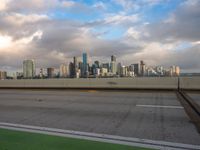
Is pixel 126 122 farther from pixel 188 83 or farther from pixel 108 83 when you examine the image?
pixel 108 83

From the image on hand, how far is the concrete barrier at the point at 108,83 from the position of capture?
22.0 meters

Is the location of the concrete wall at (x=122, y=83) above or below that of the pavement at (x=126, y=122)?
above

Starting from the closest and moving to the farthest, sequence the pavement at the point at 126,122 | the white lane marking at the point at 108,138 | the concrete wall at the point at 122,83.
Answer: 1. the white lane marking at the point at 108,138
2. the pavement at the point at 126,122
3. the concrete wall at the point at 122,83

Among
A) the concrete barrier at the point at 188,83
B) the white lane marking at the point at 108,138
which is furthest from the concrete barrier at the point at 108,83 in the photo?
the white lane marking at the point at 108,138

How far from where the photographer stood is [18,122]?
28.7 ft

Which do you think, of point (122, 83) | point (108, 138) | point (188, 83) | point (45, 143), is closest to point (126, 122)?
point (108, 138)

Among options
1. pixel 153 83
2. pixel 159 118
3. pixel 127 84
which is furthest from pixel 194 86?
pixel 159 118

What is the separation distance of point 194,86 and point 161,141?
52.5 ft

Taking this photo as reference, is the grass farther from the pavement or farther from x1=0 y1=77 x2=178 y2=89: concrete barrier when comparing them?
x1=0 y1=77 x2=178 y2=89: concrete barrier

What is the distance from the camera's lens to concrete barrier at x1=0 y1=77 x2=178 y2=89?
22.0 meters

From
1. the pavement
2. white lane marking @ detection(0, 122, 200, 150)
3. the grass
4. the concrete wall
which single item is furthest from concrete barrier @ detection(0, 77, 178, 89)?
the grass

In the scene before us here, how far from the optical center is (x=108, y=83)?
78.1ft

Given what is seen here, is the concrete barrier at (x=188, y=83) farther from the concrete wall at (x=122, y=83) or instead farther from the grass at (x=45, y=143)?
the grass at (x=45, y=143)

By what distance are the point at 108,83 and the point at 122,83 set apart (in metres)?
1.31
